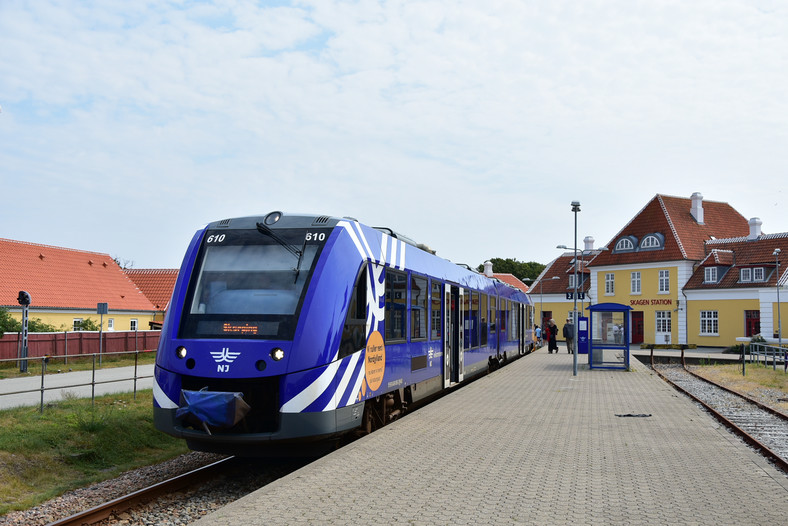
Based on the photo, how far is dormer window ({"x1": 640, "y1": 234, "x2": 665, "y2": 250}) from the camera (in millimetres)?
59619

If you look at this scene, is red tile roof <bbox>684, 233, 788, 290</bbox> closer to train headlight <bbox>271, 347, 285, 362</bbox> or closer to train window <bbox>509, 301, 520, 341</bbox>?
train window <bbox>509, 301, 520, 341</bbox>

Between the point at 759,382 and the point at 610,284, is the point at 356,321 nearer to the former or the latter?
the point at 759,382

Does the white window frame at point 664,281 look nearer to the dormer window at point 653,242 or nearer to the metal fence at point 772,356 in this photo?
the dormer window at point 653,242

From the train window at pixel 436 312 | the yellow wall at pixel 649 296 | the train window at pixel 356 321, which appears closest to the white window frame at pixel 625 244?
the yellow wall at pixel 649 296

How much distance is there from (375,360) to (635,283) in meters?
53.8

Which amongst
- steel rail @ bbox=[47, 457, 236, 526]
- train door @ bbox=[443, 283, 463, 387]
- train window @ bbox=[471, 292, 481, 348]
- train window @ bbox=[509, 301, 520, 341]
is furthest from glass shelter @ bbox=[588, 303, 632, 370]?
steel rail @ bbox=[47, 457, 236, 526]

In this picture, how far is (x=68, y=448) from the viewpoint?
35.1ft

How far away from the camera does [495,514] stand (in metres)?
6.50

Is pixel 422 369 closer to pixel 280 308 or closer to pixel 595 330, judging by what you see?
pixel 280 308

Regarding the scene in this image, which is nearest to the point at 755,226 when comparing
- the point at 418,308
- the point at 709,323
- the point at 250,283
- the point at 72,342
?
the point at 709,323

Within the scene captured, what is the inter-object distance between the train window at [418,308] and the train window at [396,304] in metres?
0.40

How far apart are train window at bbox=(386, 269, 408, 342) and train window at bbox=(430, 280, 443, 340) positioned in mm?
1940

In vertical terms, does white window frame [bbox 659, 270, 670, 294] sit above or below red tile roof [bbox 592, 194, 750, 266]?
below

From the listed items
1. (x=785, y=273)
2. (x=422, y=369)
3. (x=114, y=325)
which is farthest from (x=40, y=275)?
(x=785, y=273)
